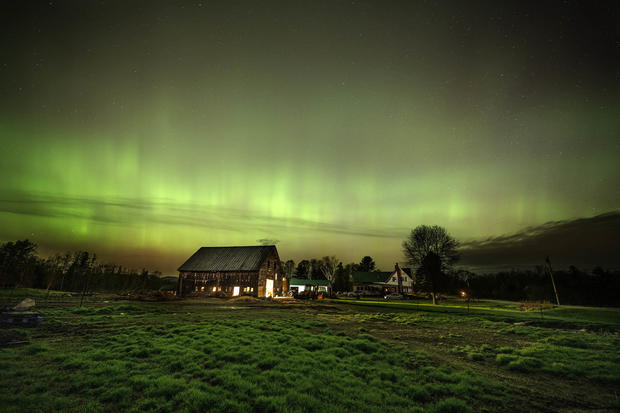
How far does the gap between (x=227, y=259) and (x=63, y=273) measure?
45553 mm

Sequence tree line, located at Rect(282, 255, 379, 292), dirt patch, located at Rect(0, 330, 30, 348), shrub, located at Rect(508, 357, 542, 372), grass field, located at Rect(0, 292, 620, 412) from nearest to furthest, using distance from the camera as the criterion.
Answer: grass field, located at Rect(0, 292, 620, 412) → shrub, located at Rect(508, 357, 542, 372) → dirt patch, located at Rect(0, 330, 30, 348) → tree line, located at Rect(282, 255, 379, 292)

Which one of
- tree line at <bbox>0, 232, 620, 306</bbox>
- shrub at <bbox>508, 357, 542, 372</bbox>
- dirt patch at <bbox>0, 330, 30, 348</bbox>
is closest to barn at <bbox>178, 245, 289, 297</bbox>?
tree line at <bbox>0, 232, 620, 306</bbox>

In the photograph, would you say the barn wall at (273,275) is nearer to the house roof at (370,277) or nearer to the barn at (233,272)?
the barn at (233,272)

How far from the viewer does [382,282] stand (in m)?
92.6

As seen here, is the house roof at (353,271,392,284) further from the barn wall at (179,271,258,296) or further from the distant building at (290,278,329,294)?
the barn wall at (179,271,258,296)

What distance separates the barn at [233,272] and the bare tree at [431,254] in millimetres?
31263

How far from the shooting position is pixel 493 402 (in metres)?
7.46

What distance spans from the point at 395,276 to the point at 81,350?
91.1 meters

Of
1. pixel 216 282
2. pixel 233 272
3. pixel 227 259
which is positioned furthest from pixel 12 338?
pixel 227 259

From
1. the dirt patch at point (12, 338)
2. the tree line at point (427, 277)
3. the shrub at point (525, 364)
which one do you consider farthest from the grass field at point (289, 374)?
the tree line at point (427, 277)

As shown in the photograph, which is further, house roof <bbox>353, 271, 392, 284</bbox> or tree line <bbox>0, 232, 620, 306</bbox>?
house roof <bbox>353, 271, 392, 284</bbox>

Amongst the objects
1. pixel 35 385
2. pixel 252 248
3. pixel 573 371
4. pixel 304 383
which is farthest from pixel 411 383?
pixel 252 248

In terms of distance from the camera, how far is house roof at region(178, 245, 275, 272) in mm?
58000

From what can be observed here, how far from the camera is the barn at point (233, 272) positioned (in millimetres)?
56031
